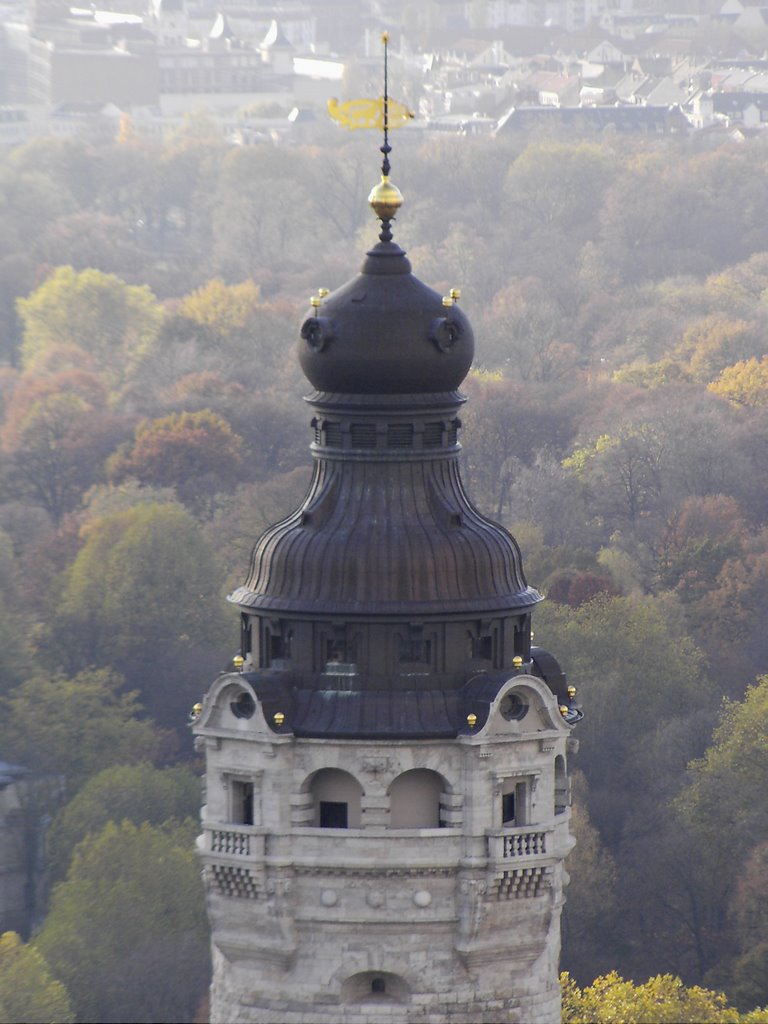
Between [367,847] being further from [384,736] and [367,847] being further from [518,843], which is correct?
[518,843]

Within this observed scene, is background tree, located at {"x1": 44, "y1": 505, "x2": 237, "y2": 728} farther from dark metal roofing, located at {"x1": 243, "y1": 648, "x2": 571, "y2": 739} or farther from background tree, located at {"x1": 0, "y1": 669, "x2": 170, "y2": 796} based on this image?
dark metal roofing, located at {"x1": 243, "y1": 648, "x2": 571, "y2": 739}

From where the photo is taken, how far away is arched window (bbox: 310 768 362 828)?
51.2 metres

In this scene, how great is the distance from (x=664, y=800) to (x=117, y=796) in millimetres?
14614

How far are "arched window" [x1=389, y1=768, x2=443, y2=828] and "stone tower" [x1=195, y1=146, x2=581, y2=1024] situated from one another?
0.02 metres

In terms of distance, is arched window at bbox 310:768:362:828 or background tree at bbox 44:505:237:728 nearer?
arched window at bbox 310:768:362:828

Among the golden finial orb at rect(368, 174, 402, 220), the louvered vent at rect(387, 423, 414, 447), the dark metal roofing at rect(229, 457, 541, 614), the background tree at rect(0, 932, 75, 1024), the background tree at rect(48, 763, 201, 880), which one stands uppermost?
the background tree at rect(48, 763, 201, 880)

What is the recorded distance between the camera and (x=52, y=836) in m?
127

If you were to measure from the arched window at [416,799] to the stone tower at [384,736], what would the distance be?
0.08ft

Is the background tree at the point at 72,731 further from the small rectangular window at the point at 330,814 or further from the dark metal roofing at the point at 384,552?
the small rectangular window at the point at 330,814

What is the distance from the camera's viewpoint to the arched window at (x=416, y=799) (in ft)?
168

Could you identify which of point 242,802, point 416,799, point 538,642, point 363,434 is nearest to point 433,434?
point 363,434

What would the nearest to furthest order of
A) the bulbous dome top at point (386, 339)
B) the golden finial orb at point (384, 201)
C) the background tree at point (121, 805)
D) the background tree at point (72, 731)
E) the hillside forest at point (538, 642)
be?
1. the bulbous dome top at point (386, 339)
2. the golden finial orb at point (384, 201)
3. the hillside forest at point (538, 642)
4. the background tree at point (121, 805)
5. the background tree at point (72, 731)

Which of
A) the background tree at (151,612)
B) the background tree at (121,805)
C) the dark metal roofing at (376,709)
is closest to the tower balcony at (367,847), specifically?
the dark metal roofing at (376,709)

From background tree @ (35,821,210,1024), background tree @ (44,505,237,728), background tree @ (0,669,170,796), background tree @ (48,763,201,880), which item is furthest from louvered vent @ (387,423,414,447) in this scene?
background tree @ (44,505,237,728)
